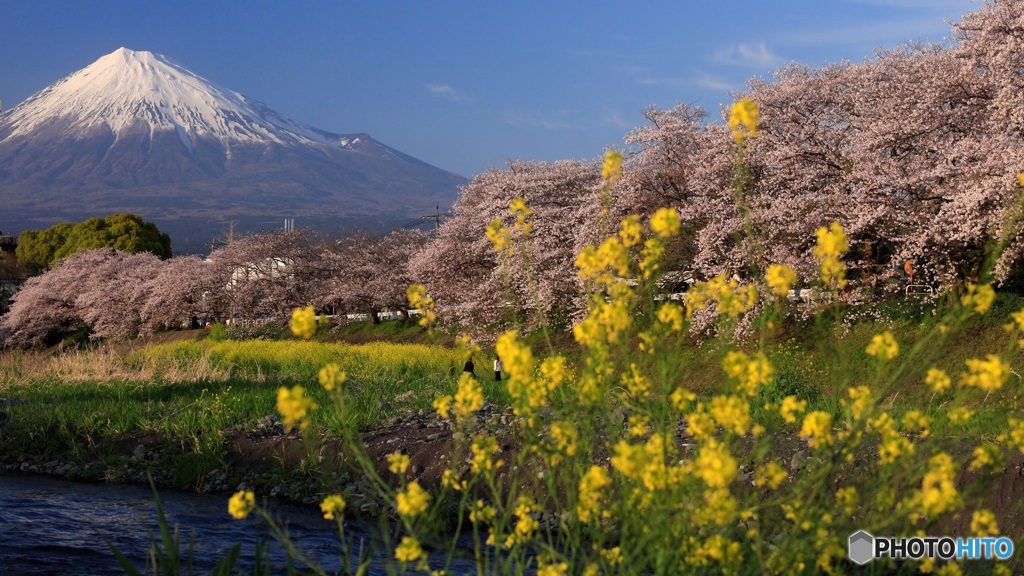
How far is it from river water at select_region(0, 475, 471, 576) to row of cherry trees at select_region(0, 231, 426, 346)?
27300 mm

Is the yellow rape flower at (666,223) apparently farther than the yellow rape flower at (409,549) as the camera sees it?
Yes

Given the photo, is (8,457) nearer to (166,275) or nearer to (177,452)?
(177,452)

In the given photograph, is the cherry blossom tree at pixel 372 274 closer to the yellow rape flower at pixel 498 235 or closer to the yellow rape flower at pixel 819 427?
the yellow rape flower at pixel 498 235

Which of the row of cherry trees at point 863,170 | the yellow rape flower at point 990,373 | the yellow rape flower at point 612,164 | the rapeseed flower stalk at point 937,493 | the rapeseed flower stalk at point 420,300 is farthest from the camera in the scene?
the row of cherry trees at point 863,170

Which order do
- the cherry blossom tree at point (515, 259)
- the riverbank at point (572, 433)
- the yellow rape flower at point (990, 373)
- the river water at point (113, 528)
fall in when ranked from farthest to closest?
the cherry blossom tree at point (515, 259) → the river water at point (113, 528) → the riverbank at point (572, 433) → the yellow rape flower at point (990, 373)

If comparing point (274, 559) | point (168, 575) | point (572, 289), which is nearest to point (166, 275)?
point (572, 289)

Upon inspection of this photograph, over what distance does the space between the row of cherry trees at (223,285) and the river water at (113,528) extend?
1075 inches

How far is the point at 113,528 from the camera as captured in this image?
9328 mm

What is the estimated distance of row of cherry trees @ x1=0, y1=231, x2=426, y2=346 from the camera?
4056 cm

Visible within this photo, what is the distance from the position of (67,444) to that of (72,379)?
16.7 ft

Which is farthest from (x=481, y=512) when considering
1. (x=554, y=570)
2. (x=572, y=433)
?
(x=572, y=433)

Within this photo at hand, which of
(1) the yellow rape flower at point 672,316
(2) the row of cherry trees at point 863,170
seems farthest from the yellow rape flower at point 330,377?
(2) the row of cherry trees at point 863,170

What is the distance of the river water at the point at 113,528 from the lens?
8.14 meters

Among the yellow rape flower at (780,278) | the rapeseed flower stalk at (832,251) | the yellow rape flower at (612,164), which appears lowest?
the yellow rape flower at (780,278)
